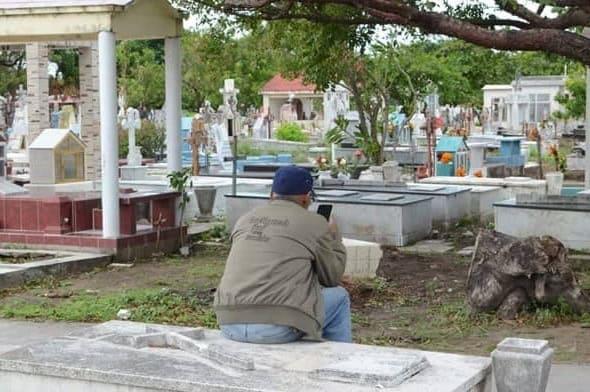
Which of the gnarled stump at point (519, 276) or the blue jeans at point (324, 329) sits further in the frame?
the gnarled stump at point (519, 276)

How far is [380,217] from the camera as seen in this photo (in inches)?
583

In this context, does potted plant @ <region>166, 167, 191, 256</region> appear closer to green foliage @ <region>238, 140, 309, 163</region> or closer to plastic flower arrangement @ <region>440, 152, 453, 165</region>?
plastic flower arrangement @ <region>440, 152, 453, 165</region>

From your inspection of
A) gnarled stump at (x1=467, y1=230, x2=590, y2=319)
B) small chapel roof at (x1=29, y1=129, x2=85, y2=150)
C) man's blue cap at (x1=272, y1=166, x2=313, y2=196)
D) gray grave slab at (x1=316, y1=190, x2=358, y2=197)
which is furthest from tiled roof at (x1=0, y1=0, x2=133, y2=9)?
man's blue cap at (x1=272, y1=166, x2=313, y2=196)

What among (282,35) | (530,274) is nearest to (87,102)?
(282,35)

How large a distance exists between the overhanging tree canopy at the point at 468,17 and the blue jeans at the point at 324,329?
454 centimetres

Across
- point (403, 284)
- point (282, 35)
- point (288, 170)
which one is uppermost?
point (282, 35)

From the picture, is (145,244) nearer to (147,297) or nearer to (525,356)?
(147,297)

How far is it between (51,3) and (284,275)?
8854 mm

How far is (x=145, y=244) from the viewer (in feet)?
45.7

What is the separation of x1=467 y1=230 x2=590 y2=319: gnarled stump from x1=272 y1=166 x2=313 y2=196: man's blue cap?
369 centimetres

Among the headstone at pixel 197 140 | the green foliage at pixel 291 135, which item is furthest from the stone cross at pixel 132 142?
the green foliage at pixel 291 135

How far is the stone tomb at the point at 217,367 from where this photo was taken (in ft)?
16.5

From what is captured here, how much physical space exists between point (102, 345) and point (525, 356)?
2276 mm

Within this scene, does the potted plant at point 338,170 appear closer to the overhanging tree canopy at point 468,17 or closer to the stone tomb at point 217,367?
the overhanging tree canopy at point 468,17
